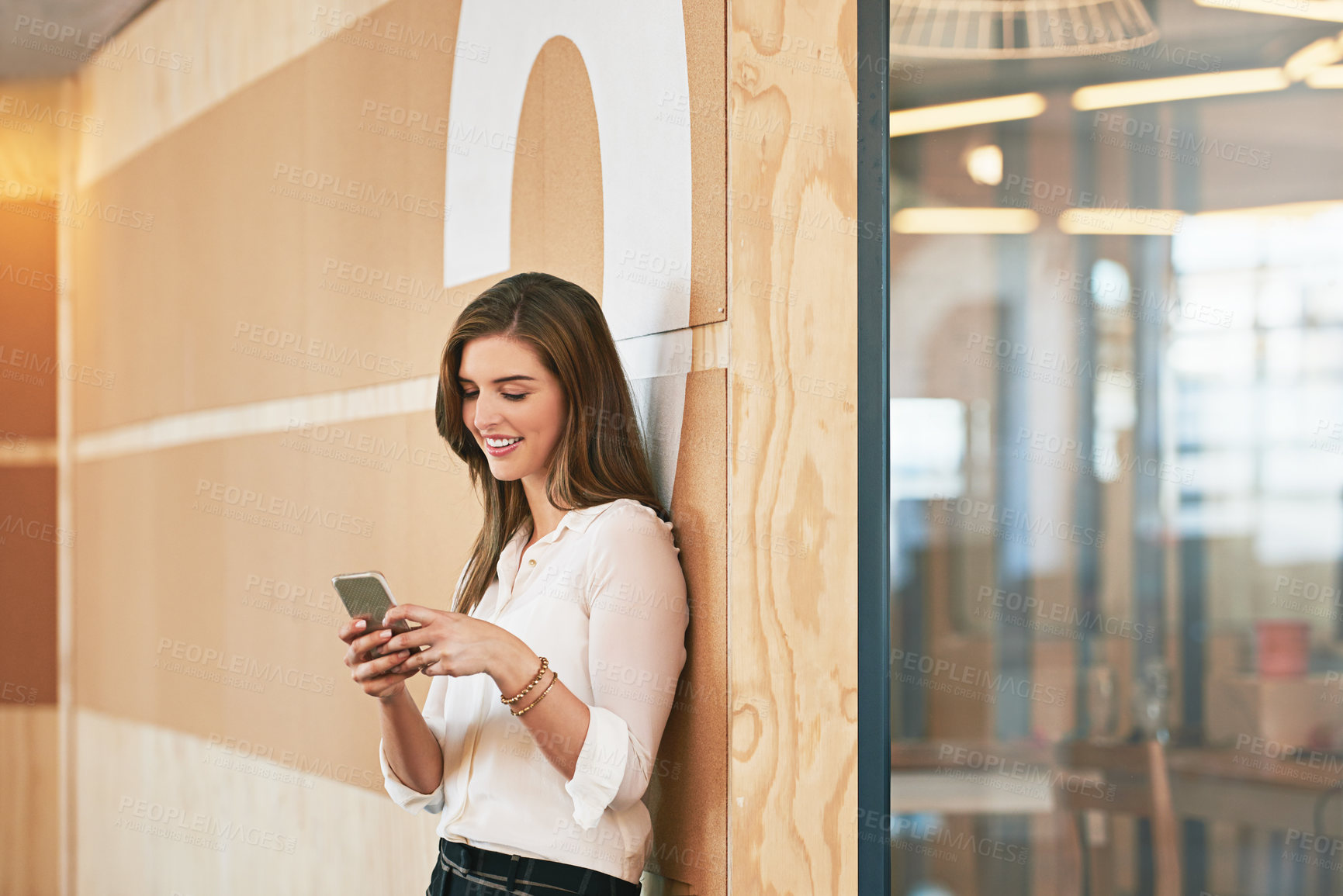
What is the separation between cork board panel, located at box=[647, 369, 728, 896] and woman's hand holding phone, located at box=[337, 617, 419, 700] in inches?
17.8

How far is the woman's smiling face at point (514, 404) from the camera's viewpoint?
1.86m

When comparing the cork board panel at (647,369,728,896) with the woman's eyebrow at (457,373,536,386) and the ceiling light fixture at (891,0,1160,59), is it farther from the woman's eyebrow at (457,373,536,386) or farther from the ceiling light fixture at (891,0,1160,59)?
the ceiling light fixture at (891,0,1160,59)

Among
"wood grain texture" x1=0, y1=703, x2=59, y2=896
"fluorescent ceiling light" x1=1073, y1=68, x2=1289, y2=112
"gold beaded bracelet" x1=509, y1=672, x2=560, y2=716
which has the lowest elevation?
"wood grain texture" x1=0, y1=703, x2=59, y2=896

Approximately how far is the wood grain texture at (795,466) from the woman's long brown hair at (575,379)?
219 millimetres

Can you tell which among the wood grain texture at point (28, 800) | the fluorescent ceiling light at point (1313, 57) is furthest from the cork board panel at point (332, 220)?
the wood grain texture at point (28, 800)

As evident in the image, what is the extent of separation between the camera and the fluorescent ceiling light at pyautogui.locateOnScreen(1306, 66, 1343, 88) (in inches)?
58.0

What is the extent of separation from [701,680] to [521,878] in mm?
390

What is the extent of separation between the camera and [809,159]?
1.78 metres

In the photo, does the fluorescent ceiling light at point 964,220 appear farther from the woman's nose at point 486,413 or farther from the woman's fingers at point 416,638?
the woman's fingers at point 416,638

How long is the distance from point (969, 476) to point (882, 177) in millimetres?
453

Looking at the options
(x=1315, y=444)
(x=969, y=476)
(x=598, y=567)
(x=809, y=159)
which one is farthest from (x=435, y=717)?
(x=1315, y=444)

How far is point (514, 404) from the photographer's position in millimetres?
1862

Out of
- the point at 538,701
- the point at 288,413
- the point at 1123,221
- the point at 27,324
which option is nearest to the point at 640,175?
the point at 1123,221

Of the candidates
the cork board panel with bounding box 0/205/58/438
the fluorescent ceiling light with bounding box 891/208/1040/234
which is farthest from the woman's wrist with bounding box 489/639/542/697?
the cork board panel with bounding box 0/205/58/438
